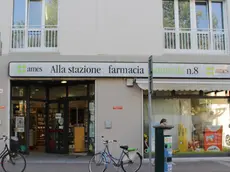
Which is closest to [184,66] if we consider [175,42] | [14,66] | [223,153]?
[175,42]

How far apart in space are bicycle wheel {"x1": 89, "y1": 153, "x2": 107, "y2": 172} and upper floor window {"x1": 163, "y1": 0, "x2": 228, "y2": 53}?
5.48 metres

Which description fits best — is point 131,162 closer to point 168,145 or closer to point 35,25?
point 168,145

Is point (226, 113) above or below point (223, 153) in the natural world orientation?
above

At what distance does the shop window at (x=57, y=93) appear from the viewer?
15.6m

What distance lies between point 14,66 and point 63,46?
1909 millimetres

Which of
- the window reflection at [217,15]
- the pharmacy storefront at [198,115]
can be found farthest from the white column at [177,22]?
the window reflection at [217,15]

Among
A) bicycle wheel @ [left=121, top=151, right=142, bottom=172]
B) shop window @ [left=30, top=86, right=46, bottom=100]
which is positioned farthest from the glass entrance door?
bicycle wheel @ [left=121, top=151, right=142, bottom=172]

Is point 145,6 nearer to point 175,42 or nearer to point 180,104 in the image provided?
point 175,42

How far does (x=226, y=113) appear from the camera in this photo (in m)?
14.2

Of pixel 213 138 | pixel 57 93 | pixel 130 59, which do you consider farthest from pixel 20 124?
pixel 213 138

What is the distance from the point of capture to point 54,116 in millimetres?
15797

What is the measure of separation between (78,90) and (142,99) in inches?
129

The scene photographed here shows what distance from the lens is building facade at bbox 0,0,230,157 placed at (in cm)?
1281

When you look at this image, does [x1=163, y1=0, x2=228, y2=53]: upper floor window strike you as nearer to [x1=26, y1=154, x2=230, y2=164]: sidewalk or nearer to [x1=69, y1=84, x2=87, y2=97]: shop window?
[x1=69, y1=84, x2=87, y2=97]: shop window
